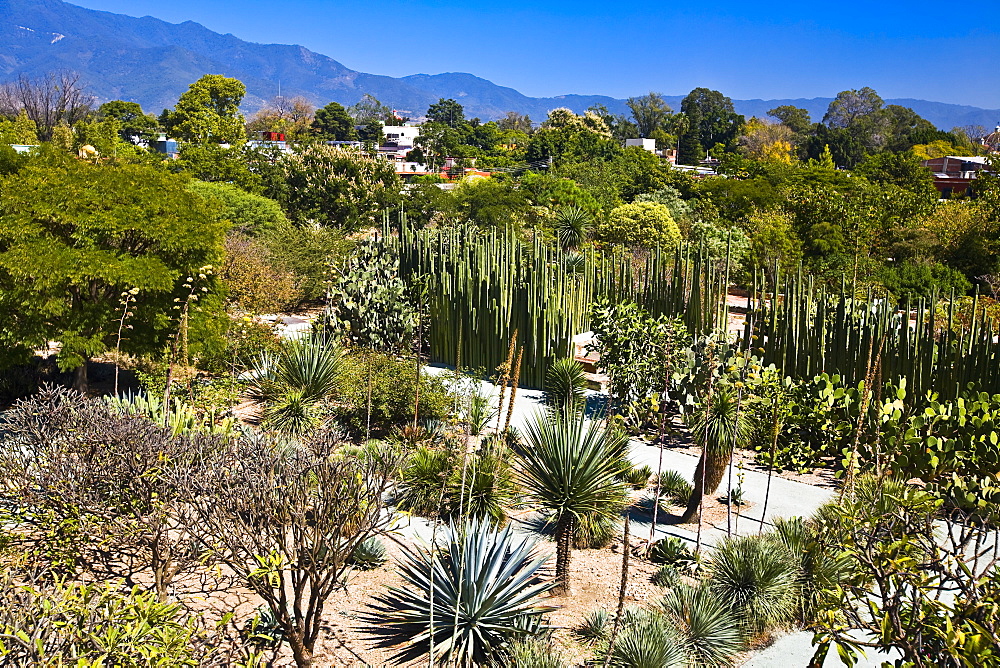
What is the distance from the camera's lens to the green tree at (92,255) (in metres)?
9.17

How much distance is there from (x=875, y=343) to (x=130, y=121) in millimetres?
70494

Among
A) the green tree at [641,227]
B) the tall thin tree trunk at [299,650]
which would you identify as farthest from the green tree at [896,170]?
the tall thin tree trunk at [299,650]

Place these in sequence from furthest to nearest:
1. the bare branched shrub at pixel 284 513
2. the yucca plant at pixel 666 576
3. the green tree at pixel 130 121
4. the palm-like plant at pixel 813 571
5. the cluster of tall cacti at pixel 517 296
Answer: the green tree at pixel 130 121, the cluster of tall cacti at pixel 517 296, the yucca plant at pixel 666 576, the palm-like plant at pixel 813 571, the bare branched shrub at pixel 284 513

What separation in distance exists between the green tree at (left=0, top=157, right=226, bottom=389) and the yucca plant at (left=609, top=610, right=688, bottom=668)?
6708mm

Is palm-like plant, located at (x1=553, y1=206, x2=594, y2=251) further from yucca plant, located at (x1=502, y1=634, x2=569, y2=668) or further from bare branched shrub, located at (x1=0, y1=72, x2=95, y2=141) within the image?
bare branched shrub, located at (x1=0, y1=72, x2=95, y2=141)

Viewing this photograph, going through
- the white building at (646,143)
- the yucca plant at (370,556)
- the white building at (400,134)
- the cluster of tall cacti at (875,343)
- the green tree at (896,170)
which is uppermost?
the white building at (400,134)

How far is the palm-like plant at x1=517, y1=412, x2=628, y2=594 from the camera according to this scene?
240 inches

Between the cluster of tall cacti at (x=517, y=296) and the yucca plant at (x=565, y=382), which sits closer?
the yucca plant at (x=565, y=382)

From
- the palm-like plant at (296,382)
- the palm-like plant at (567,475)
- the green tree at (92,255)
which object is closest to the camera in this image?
the palm-like plant at (567,475)

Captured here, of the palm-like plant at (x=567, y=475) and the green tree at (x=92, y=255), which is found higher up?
the green tree at (x=92, y=255)

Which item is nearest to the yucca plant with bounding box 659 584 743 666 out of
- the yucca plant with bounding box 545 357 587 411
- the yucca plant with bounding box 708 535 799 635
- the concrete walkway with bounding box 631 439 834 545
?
the yucca plant with bounding box 708 535 799 635

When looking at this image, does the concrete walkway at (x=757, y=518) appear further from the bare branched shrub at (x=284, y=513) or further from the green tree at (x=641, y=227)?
the green tree at (x=641, y=227)

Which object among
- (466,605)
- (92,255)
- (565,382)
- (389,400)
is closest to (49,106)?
(92,255)

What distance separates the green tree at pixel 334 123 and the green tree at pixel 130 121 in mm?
19546
